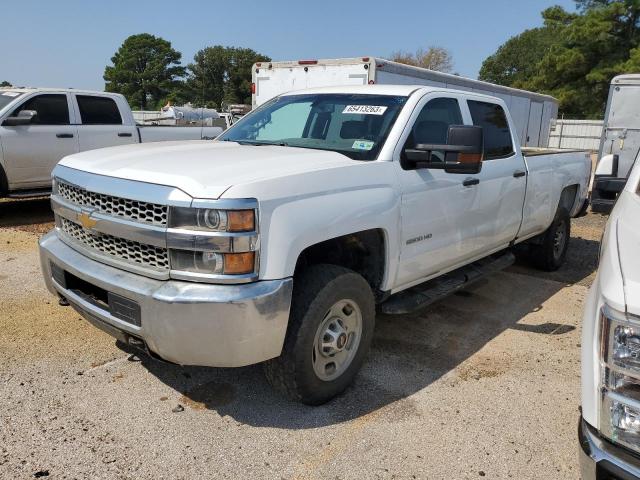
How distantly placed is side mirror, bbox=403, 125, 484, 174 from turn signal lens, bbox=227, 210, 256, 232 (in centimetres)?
140

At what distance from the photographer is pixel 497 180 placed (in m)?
4.57

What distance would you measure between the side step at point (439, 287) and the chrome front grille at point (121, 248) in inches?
65.2

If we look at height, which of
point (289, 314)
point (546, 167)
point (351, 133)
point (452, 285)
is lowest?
point (452, 285)

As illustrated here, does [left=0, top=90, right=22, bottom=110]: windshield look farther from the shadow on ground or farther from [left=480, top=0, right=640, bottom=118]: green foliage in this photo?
[left=480, top=0, right=640, bottom=118]: green foliage

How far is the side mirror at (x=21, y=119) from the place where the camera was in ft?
Result: 25.6

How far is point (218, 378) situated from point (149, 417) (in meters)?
0.59

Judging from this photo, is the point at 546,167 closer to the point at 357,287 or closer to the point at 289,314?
the point at 357,287

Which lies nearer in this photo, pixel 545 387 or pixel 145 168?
pixel 145 168

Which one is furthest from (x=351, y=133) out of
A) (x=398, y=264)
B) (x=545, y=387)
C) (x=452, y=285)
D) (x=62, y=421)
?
(x=62, y=421)

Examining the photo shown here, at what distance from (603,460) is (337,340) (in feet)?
5.43

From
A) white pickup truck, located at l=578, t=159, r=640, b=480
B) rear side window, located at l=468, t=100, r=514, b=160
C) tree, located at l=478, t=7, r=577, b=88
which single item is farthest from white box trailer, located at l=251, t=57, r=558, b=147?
tree, located at l=478, t=7, r=577, b=88

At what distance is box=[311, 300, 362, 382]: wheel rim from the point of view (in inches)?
123

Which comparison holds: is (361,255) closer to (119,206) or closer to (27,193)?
(119,206)

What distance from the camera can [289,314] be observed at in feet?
9.32
